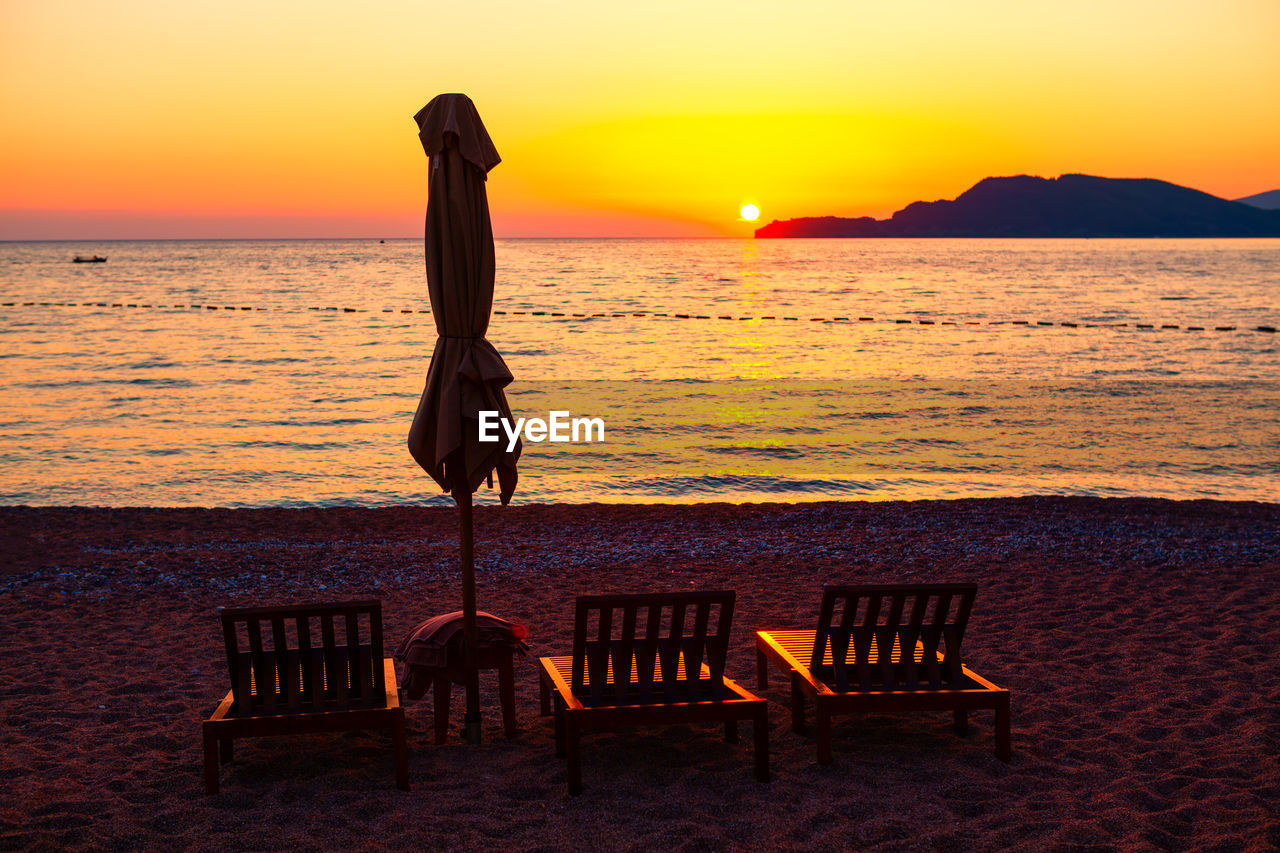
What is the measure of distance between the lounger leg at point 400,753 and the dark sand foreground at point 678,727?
93 mm

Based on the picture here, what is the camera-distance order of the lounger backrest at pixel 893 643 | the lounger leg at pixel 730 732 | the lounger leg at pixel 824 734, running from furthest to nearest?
the lounger leg at pixel 730 732, the lounger backrest at pixel 893 643, the lounger leg at pixel 824 734

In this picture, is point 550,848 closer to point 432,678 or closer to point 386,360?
point 432,678

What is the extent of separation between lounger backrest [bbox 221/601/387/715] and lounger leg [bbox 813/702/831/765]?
239 centimetres

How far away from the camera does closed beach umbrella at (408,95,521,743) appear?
5.27 m

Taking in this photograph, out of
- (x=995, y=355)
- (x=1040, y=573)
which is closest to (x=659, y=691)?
(x=1040, y=573)

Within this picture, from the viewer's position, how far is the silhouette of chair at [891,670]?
5.47 meters

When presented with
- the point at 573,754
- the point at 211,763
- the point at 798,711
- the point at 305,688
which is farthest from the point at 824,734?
the point at 211,763

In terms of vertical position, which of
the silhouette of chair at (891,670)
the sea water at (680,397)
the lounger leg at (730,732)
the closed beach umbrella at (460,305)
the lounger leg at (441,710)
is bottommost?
the sea water at (680,397)

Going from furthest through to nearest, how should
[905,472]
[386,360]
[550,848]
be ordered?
[386,360], [905,472], [550,848]

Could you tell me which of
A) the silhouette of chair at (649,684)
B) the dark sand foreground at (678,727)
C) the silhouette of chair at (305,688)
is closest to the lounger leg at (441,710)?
the dark sand foreground at (678,727)

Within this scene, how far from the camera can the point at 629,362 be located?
3953cm

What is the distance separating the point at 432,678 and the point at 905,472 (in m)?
14.9

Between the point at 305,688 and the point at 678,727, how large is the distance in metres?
2.23

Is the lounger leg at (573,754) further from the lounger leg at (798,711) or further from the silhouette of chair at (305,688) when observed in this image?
the lounger leg at (798,711)
